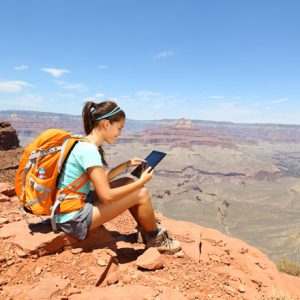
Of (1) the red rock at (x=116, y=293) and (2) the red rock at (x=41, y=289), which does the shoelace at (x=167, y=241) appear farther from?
(2) the red rock at (x=41, y=289)

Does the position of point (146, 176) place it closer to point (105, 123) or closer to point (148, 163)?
point (148, 163)

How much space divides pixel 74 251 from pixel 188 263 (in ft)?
5.01

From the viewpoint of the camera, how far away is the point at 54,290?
3.01 meters

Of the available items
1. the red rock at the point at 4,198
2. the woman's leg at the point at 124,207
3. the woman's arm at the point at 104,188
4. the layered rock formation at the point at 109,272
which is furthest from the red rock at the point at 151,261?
the red rock at the point at 4,198

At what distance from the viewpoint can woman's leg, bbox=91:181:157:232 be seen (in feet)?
12.4

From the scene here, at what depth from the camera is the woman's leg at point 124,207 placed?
12.4 ft

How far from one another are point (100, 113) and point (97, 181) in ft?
2.66

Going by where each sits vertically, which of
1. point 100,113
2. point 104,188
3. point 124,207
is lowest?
point 124,207

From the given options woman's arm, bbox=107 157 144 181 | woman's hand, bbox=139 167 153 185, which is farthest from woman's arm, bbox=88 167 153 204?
woman's arm, bbox=107 157 144 181

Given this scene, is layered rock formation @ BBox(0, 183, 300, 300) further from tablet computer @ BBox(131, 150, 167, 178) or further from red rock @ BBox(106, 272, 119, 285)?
tablet computer @ BBox(131, 150, 167, 178)

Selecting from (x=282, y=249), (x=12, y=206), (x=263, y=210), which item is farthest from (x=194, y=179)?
(x=12, y=206)

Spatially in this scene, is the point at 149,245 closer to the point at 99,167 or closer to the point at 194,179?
the point at 99,167

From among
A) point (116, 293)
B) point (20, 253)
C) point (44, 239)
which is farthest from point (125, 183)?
point (20, 253)

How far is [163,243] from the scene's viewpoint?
434 centimetres
